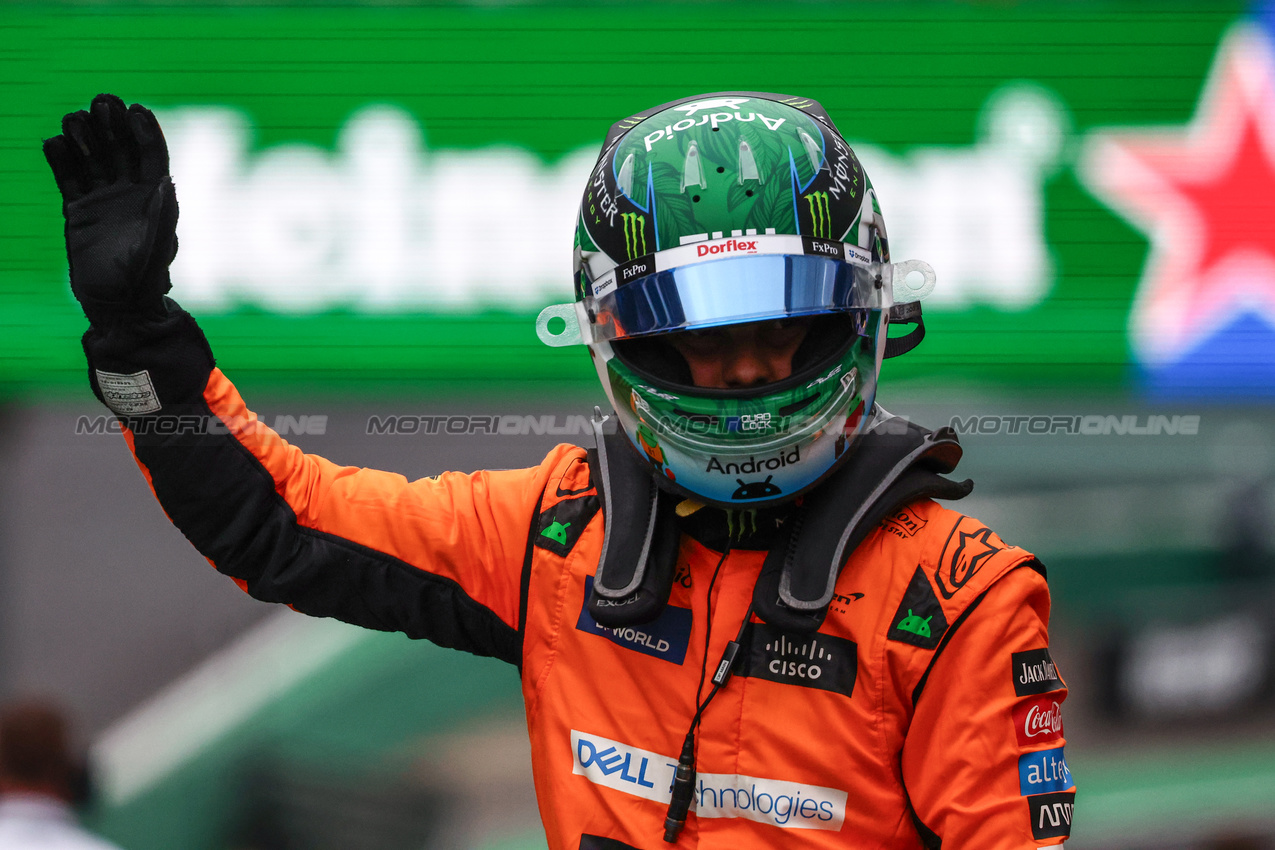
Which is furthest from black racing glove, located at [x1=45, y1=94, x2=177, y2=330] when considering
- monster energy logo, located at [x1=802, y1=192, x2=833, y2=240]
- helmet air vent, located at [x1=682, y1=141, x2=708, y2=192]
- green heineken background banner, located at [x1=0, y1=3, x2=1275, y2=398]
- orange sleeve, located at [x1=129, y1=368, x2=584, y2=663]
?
green heineken background banner, located at [x1=0, y1=3, x2=1275, y2=398]

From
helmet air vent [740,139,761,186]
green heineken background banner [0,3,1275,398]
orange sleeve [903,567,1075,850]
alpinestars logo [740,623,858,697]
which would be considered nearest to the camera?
orange sleeve [903,567,1075,850]

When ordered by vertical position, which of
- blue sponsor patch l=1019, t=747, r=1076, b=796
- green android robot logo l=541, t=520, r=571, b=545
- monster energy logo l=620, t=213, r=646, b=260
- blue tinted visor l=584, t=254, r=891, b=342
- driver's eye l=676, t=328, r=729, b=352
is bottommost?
blue sponsor patch l=1019, t=747, r=1076, b=796

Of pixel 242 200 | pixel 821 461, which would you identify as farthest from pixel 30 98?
pixel 821 461

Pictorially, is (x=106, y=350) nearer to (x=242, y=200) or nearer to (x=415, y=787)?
(x=242, y=200)

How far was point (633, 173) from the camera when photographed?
5.57 feet

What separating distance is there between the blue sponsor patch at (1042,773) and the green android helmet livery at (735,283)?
1.57 feet

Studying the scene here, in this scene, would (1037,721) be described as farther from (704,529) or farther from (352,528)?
(352,528)

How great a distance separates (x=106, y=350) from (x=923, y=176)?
2.47 meters

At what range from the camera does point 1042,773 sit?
1454 mm

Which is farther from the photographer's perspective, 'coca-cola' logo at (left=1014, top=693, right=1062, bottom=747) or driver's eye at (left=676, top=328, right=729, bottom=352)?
driver's eye at (left=676, top=328, right=729, bottom=352)

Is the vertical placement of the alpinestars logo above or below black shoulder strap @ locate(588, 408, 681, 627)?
below

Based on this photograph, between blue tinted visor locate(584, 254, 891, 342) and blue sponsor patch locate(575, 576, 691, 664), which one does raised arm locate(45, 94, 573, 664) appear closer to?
blue sponsor patch locate(575, 576, 691, 664)

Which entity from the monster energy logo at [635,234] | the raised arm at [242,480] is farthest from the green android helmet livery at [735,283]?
the raised arm at [242,480]

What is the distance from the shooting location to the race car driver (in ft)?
4.93
